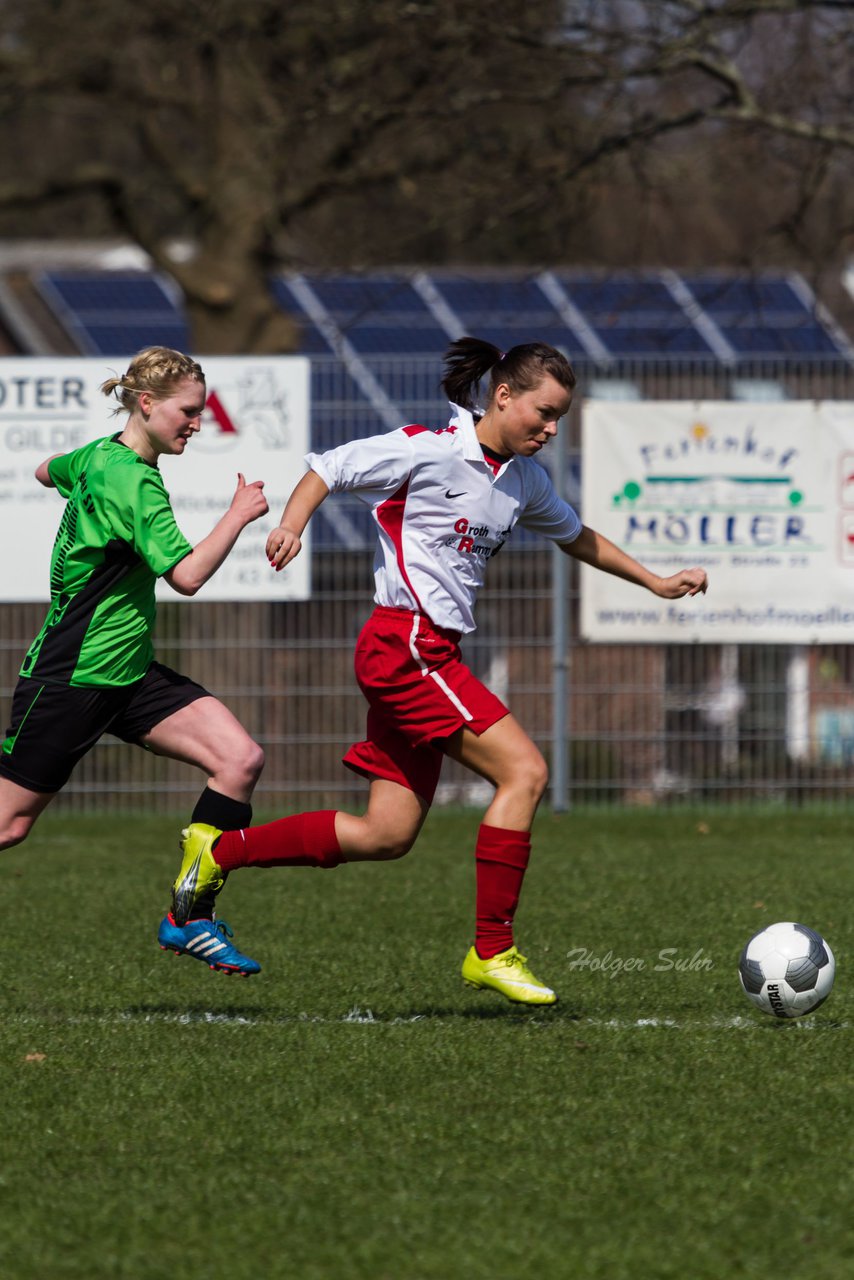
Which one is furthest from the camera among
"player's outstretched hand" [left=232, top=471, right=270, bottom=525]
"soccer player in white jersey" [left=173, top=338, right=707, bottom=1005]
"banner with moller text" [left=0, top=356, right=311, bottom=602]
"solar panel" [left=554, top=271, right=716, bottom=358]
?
"solar panel" [left=554, top=271, right=716, bottom=358]

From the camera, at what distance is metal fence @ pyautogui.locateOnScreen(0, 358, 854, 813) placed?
501 inches

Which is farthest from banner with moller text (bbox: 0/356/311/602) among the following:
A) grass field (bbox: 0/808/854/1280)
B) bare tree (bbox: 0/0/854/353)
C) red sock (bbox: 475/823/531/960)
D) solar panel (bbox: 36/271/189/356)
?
solar panel (bbox: 36/271/189/356)

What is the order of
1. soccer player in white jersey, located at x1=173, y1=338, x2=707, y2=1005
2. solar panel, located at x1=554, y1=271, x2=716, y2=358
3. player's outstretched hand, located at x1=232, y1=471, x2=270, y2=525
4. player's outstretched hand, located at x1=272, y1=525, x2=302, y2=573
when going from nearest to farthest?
player's outstretched hand, located at x1=272, y1=525, x2=302, y2=573, player's outstretched hand, located at x1=232, y1=471, x2=270, y2=525, soccer player in white jersey, located at x1=173, y1=338, x2=707, y2=1005, solar panel, located at x1=554, y1=271, x2=716, y2=358

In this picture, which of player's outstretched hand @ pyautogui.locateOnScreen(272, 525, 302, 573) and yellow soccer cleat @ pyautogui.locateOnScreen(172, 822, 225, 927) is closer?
player's outstretched hand @ pyautogui.locateOnScreen(272, 525, 302, 573)

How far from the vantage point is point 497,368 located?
5957 mm

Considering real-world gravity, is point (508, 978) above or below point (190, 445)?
below

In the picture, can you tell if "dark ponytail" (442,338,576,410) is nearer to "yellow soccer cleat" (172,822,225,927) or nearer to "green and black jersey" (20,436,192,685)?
"green and black jersey" (20,436,192,685)

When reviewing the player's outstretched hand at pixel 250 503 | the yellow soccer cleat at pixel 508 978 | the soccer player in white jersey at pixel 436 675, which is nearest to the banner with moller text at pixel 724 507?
the soccer player in white jersey at pixel 436 675

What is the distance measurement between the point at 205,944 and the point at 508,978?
93 cm

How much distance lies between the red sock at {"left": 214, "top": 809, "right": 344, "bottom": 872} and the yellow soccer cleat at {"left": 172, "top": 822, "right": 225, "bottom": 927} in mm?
31

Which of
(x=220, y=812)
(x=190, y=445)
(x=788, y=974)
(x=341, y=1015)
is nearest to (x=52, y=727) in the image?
(x=220, y=812)

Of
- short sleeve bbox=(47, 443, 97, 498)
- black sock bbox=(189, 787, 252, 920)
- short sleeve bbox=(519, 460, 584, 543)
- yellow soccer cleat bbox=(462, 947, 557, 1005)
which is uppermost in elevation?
short sleeve bbox=(47, 443, 97, 498)

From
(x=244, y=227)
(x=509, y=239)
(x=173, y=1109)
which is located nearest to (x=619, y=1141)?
(x=173, y=1109)

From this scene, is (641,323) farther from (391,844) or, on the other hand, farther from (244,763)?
(391,844)
